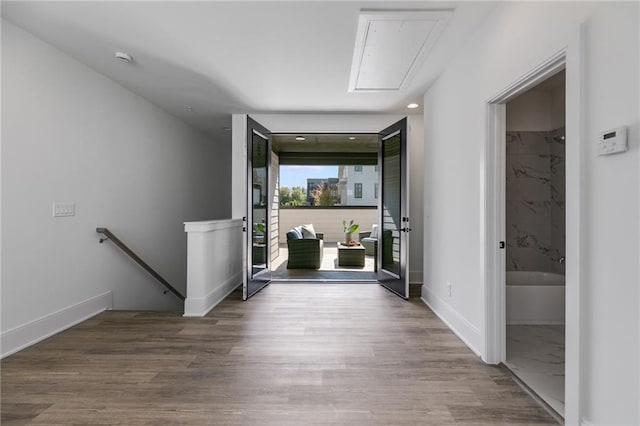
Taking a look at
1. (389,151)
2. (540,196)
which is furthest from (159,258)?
(540,196)

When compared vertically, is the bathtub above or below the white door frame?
below

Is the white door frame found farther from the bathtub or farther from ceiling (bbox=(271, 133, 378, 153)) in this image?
ceiling (bbox=(271, 133, 378, 153))

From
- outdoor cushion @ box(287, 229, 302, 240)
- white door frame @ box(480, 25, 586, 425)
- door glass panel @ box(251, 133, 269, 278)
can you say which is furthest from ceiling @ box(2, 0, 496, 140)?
outdoor cushion @ box(287, 229, 302, 240)

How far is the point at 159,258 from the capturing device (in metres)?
4.74

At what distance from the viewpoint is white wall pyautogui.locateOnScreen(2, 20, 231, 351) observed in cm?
259

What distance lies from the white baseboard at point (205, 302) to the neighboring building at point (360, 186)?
6746 millimetres

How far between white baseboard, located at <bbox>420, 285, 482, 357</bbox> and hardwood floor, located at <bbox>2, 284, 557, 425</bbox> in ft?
0.26

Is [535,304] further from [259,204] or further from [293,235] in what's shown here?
[293,235]

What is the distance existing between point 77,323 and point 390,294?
353cm

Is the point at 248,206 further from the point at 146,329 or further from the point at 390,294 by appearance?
the point at 390,294

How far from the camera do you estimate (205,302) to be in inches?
141
